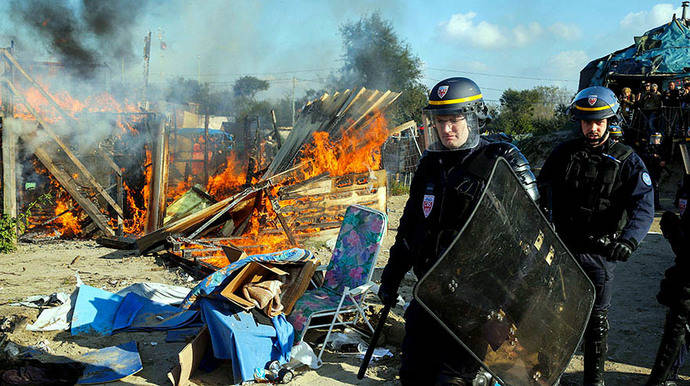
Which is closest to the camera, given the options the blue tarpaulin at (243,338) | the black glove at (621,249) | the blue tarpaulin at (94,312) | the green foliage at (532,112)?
the black glove at (621,249)

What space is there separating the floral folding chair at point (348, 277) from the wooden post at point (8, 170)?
5875 mm

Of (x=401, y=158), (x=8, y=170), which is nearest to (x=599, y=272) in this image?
(x=8, y=170)

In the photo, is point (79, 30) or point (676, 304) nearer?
point (676, 304)

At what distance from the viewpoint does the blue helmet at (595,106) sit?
127 inches

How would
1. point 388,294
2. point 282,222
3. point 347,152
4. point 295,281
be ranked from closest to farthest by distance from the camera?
1. point 388,294
2. point 295,281
3. point 282,222
4. point 347,152

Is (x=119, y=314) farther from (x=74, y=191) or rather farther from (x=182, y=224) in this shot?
(x=74, y=191)

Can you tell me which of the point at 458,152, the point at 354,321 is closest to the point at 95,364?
the point at 354,321

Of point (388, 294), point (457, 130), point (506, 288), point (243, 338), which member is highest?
point (457, 130)

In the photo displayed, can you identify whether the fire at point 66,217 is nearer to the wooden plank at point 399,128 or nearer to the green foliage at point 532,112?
the wooden plank at point 399,128

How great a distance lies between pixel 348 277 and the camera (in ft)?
15.6

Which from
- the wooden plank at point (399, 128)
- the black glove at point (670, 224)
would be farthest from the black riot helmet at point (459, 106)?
the wooden plank at point (399, 128)

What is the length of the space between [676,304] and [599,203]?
93cm

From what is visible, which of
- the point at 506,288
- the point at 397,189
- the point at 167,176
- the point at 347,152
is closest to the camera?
the point at 506,288

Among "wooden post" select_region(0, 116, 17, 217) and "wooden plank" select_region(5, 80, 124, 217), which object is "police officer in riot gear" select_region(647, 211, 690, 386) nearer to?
"wooden plank" select_region(5, 80, 124, 217)
